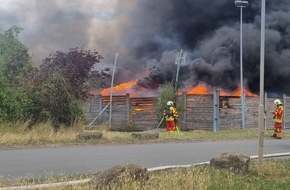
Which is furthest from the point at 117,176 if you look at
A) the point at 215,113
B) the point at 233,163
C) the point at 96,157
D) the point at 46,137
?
the point at 215,113

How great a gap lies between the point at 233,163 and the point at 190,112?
19.1m

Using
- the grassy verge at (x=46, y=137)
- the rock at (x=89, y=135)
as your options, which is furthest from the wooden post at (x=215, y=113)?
the rock at (x=89, y=135)

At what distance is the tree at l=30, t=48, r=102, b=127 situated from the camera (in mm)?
20266

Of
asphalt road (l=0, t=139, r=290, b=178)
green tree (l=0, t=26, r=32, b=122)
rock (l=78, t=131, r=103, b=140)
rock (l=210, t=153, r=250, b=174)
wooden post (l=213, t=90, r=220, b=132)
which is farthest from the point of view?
wooden post (l=213, t=90, r=220, b=132)

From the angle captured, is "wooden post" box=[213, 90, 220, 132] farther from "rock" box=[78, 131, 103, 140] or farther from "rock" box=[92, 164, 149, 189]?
"rock" box=[92, 164, 149, 189]

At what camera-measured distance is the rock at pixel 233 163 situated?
9562 mm

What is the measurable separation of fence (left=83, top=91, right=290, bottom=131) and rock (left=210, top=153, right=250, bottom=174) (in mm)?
17814

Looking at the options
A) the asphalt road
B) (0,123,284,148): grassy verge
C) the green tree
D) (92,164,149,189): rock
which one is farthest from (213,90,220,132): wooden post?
(92,164,149,189): rock

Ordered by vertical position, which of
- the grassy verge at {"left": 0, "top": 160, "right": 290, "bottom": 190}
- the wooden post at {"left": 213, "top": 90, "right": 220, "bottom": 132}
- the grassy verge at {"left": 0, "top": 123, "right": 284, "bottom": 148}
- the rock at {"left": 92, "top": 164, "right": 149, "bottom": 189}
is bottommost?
the grassy verge at {"left": 0, "top": 160, "right": 290, "bottom": 190}

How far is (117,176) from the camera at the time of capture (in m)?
7.53

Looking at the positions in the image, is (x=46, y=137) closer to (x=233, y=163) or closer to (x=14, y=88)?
(x=14, y=88)

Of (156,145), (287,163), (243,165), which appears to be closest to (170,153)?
(156,145)

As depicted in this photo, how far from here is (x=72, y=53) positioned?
23.2 m

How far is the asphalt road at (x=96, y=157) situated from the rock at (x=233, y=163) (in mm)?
1908
